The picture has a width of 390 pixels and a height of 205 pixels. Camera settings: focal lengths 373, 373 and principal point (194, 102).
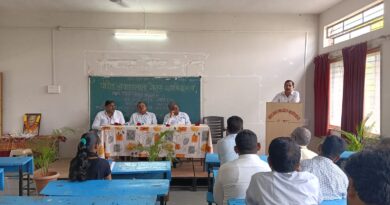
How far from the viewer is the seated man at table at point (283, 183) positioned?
1854 mm

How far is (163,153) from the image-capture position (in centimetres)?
582

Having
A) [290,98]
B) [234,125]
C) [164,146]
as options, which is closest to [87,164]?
[234,125]

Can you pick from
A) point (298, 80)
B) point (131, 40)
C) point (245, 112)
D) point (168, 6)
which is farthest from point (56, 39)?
point (298, 80)

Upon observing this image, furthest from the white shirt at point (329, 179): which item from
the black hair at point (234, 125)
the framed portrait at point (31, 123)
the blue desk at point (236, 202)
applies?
the framed portrait at point (31, 123)

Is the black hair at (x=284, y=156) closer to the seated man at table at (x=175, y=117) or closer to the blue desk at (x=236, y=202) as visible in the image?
Answer: the blue desk at (x=236, y=202)

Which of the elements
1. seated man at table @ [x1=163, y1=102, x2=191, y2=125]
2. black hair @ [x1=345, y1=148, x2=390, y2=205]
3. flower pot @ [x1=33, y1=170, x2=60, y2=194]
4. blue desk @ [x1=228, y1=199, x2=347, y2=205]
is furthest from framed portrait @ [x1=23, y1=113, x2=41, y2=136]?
black hair @ [x1=345, y1=148, x2=390, y2=205]

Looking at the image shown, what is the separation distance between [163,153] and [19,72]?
3590 mm

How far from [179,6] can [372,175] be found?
6227 mm

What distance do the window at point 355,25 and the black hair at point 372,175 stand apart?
497 centimetres

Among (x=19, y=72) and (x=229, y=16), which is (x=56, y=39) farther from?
(x=229, y=16)

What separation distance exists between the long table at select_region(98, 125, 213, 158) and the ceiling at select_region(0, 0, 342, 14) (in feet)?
7.29

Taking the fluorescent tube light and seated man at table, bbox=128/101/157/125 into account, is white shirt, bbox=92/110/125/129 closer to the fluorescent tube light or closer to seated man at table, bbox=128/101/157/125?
seated man at table, bbox=128/101/157/125

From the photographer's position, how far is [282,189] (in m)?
1.85

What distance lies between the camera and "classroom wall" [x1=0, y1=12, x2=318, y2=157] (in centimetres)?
731
